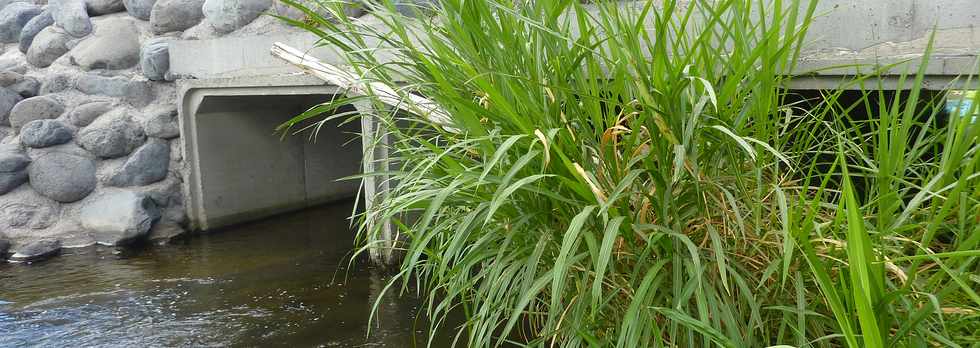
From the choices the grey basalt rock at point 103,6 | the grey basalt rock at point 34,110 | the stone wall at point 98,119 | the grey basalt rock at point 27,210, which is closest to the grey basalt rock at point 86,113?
the stone wall at point 98,119

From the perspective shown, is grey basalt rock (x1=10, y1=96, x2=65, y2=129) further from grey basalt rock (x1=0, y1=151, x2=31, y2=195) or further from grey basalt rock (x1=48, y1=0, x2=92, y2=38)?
grey basalt rock (x1=48, y1=0, x2=92, y2=38)

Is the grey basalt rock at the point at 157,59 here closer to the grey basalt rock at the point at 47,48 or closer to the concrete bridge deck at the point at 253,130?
the concrete bridge deck at the point at 253,130

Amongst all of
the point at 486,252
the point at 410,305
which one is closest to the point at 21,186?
the point at 410,305

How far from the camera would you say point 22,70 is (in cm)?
722

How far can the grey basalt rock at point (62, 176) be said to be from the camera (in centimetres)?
653

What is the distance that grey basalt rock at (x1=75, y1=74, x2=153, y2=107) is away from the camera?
6.99 m

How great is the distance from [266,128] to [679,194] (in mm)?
6212

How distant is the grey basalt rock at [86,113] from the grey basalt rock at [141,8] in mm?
907

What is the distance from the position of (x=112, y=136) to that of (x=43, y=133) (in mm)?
506

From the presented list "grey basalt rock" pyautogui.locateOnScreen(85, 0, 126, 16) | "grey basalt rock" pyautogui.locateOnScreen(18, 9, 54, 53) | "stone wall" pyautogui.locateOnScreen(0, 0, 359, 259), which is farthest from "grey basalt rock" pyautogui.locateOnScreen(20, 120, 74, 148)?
"grey basalt rock" pyautogui.locateOnScreen(85, 0, 126, 16)

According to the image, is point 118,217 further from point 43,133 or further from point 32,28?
point 32,28

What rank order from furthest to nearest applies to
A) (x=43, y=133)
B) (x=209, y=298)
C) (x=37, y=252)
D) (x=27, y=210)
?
(x=43, y=133)
(x=27, y=210)
(x=37, y=252)
(x=209, y=298)

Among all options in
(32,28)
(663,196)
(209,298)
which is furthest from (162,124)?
(663,196)

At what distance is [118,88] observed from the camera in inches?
276
